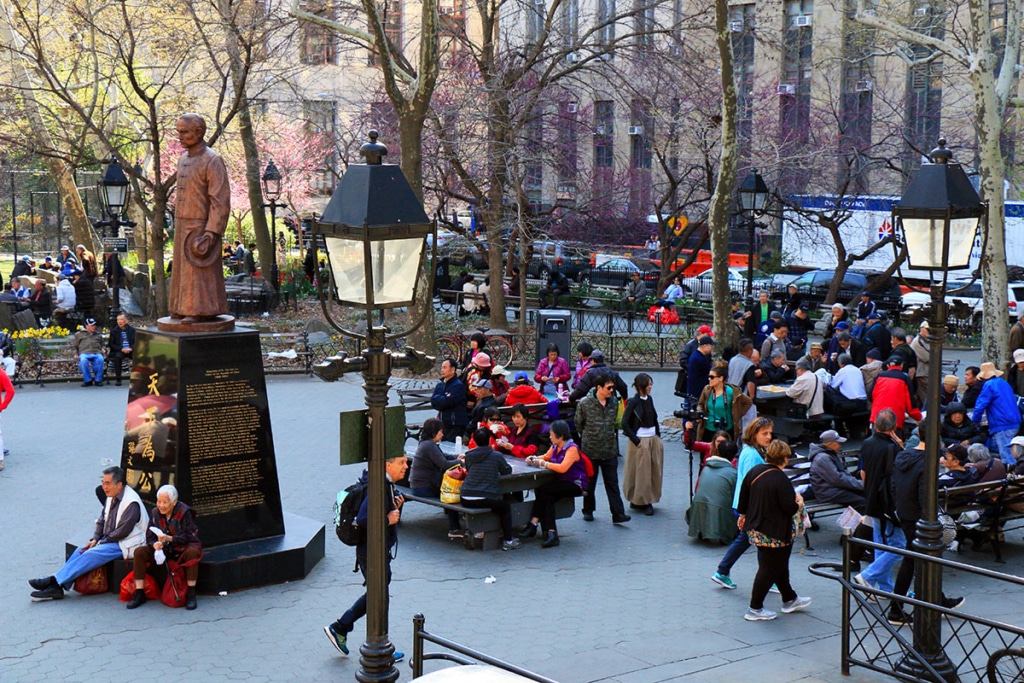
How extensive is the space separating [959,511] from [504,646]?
493 cm

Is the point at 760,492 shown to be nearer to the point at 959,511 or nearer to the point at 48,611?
the point at 959,511

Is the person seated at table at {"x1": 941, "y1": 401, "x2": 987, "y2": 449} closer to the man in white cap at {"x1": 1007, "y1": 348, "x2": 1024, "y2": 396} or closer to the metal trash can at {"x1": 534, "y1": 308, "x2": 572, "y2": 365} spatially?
the man in white cap at {"x1": 1007, "y1": 348, "x2": 1024, "y2": 396}

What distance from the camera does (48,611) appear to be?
9.95m

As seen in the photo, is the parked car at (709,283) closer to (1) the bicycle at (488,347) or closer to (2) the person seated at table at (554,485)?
(1) the bicycle at (488,347)

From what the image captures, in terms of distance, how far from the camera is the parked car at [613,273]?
3693 cm

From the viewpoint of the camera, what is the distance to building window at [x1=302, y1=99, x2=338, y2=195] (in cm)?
3764

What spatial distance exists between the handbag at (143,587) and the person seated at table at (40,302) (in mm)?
17546

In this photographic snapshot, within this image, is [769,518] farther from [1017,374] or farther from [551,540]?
[1017,374]

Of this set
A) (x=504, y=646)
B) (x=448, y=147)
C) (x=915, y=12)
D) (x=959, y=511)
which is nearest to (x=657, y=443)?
(x=959, y=511)

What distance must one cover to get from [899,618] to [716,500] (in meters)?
2.58

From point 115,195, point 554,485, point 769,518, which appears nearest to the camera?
point 769,518

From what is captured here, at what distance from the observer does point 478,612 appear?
1007cm

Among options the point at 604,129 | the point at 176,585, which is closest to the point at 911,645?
the point at 176,585

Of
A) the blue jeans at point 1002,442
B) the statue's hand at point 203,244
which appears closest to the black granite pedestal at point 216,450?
the statue's hand at point 203,244
